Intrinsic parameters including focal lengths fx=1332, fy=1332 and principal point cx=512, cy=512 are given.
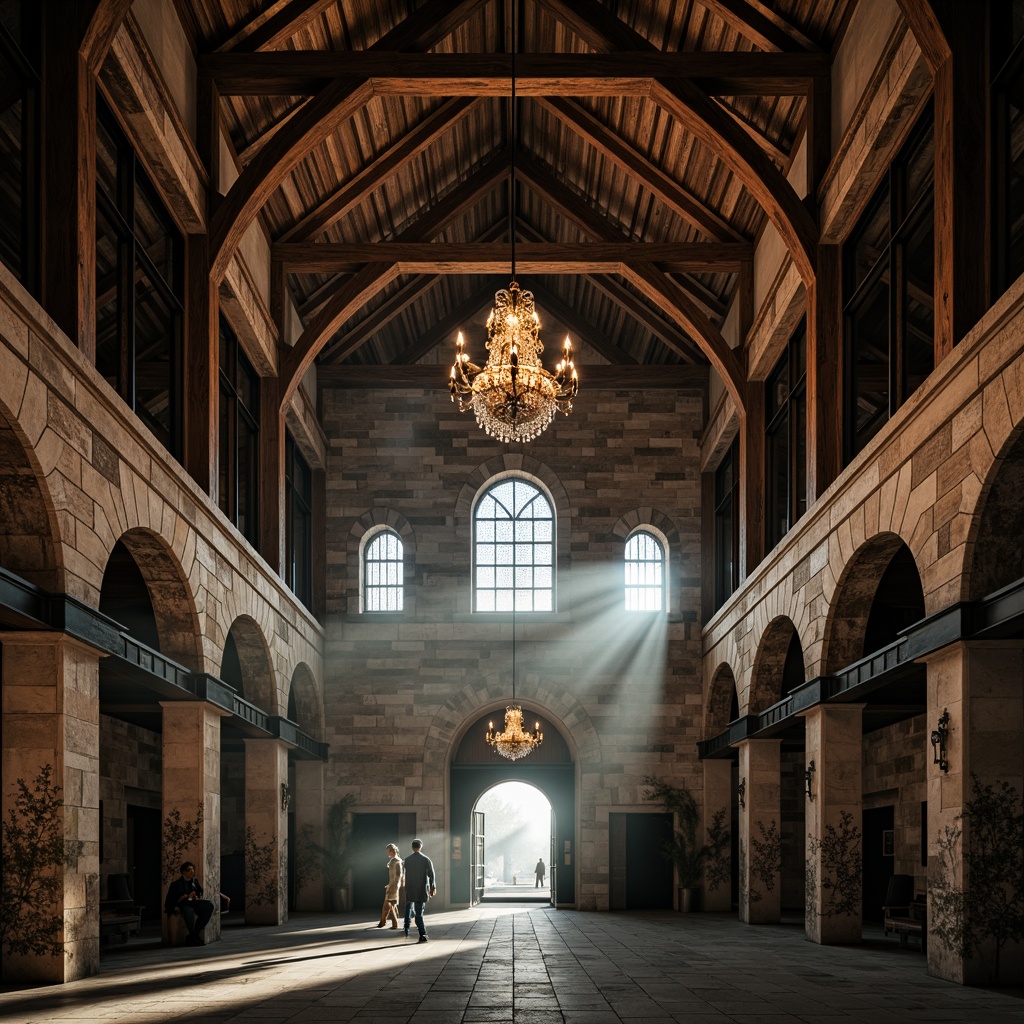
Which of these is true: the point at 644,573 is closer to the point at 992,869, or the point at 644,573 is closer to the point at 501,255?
the point at 501,255

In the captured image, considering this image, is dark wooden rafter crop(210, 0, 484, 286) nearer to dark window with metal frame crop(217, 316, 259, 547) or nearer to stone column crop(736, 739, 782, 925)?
dark window with metal frame crop(217, 316, 259, 547)

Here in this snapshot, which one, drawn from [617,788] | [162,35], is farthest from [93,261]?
[617,788]

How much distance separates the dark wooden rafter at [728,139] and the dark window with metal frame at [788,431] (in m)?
1.90

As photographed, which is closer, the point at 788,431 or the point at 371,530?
the point at 788,431

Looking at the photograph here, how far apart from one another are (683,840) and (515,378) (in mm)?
13299

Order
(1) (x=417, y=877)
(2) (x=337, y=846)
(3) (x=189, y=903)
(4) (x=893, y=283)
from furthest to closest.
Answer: (2) (x=337, y=846) → (1) (x=417, y=877) → (3) (x=189, y=903) → (4) (x=893, y=283)

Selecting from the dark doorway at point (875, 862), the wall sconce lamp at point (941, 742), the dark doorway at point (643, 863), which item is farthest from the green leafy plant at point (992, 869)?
the dark doorway at point (643, 863)

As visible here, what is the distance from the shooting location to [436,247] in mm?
19141

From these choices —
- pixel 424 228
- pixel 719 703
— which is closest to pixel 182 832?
pixel 424 228

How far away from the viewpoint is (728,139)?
15.2 m

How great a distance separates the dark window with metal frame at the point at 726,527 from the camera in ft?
71.7

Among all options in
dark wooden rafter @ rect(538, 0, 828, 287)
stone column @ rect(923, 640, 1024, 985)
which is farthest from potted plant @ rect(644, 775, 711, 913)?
stone column @ rect(923, 640, 1024, 985)

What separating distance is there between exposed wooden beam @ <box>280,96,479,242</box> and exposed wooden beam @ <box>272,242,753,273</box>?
27cm

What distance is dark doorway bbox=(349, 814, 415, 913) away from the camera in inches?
915
